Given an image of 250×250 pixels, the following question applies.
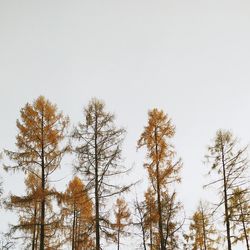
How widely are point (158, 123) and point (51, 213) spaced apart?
344 inches

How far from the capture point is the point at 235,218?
68.3 ft

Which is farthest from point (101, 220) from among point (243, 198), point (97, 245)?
point (243, 198)

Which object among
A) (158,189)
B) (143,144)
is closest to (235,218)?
(158,189)

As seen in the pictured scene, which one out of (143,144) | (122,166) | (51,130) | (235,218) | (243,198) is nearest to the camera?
(122,166)

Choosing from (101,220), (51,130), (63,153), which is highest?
(51,130)

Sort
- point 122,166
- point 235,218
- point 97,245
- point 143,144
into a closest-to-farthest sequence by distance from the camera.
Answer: point 97,245, point 122,166, point 235,218, point 143,144

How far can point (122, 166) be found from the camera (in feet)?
58.4

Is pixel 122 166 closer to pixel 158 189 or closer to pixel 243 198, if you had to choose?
pixel 158 189

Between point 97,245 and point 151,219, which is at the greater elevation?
point 151,219

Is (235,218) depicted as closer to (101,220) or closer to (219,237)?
(219,237)

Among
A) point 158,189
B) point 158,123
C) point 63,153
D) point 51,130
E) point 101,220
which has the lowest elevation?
point 101,220

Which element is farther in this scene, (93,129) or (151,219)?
(151,219)

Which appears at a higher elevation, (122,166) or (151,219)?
(122,166)

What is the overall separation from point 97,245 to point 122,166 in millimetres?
3903
